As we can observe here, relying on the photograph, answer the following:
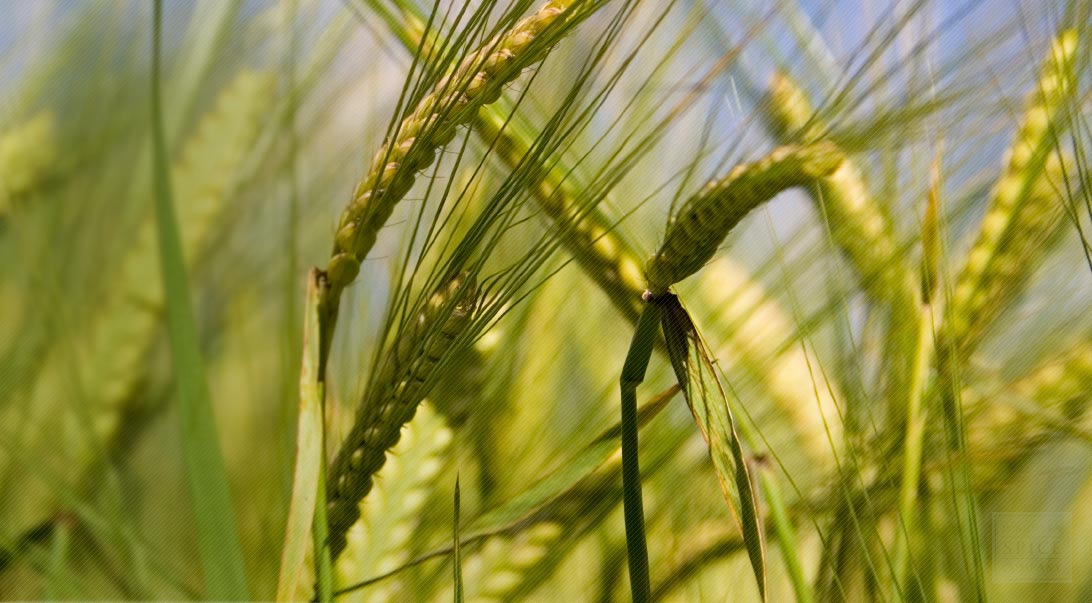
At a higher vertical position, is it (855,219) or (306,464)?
(855,219)

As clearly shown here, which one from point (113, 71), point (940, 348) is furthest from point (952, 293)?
point (113, 71)

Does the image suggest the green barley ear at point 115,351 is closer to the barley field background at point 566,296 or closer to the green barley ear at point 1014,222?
the barley field background at point 566,296

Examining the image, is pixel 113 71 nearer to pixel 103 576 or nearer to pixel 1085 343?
pixel 103 576

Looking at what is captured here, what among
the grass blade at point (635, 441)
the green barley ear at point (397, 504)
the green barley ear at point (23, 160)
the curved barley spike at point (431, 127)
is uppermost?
the green barley ear at point (23, 160)

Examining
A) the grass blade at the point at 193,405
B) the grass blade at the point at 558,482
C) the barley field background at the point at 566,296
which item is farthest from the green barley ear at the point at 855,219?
the grass blade at the point at 193,405

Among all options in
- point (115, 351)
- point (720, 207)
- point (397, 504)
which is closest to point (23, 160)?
point (115, 351)

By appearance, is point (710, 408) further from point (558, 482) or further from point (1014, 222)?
point (1014, 222)
